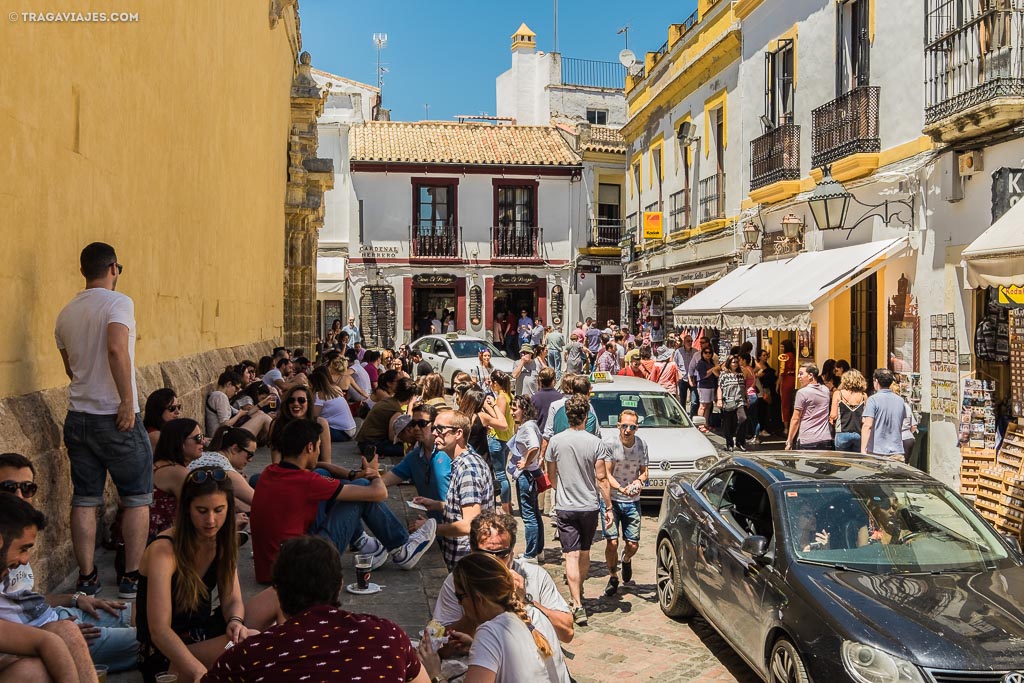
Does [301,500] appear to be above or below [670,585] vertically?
above

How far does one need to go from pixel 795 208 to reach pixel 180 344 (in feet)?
35.6

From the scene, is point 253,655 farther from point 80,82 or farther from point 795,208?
point 795,208

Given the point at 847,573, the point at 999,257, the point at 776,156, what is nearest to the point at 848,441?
the point at 999,257

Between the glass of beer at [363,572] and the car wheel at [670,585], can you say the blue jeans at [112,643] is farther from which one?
the car wheel at [670,585]

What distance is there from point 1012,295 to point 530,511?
18.4 feet

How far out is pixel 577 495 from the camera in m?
7.45

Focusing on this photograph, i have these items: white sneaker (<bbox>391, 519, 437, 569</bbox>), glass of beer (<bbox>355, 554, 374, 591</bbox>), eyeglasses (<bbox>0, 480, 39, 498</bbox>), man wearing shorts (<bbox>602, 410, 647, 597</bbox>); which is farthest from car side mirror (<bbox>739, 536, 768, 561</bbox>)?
eyeglasses (<bbox>0, 480, 39, 498</bbox>)

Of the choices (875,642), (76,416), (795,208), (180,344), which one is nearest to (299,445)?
(76,416)

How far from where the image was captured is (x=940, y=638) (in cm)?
489

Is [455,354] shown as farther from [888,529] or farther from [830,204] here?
[888,529]

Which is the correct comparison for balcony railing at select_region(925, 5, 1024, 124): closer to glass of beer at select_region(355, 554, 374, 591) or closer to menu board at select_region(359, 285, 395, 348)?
glass of beer at select_region(355, 554, 374, 591)

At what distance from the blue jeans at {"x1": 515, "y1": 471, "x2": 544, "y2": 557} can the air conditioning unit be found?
6805 millimetres

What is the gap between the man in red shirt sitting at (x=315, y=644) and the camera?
10.6 feet

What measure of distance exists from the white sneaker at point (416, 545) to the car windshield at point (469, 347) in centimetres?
1735
